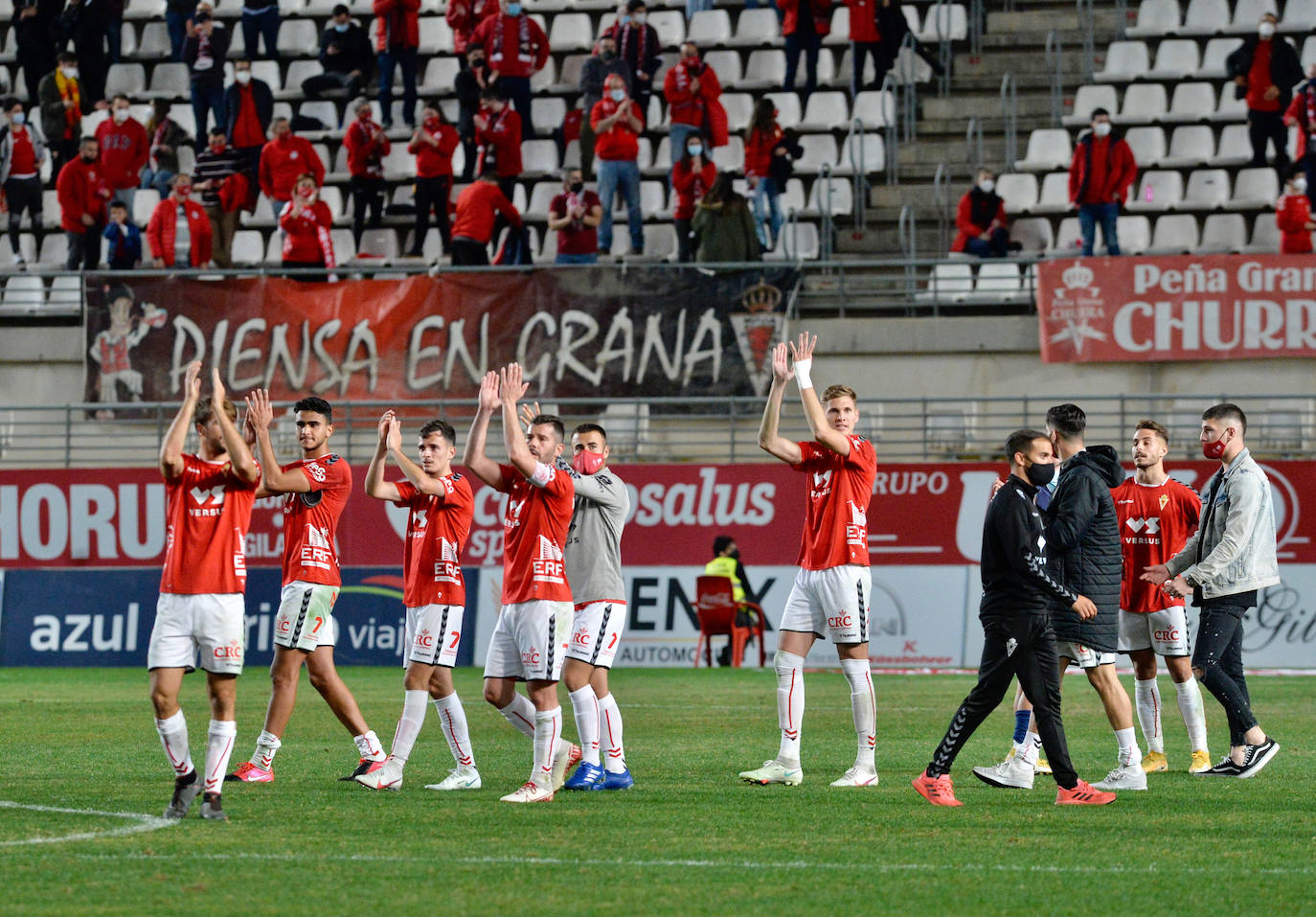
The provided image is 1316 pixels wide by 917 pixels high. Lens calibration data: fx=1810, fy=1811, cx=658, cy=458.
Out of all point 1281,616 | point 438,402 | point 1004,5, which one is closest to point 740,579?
point 438,402

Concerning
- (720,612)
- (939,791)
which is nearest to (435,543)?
(939,791)

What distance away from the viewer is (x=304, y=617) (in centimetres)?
1112

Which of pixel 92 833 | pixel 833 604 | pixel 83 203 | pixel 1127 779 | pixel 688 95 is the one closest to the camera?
pixel 92 833

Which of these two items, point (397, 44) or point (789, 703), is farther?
point (397, 44)

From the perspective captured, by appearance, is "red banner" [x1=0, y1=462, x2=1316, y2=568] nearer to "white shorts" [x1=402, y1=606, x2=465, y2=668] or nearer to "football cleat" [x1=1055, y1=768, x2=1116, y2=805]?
"white shorts" [x1=402, y1=606, x2=465, y2=668]

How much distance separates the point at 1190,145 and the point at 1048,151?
84.4 inches

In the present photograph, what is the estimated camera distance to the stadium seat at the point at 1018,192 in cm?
2717

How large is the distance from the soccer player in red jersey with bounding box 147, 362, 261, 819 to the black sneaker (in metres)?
6.31

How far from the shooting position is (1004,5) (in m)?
30.5

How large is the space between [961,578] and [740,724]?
7834 millimetres

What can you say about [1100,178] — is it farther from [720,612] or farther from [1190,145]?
[720,612]

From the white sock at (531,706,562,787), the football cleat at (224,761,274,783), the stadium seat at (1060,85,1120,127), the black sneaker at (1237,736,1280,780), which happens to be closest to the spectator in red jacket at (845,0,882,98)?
the stadium seat at (1060,85,1120,127)

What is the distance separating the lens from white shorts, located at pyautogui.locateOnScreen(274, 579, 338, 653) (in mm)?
11086

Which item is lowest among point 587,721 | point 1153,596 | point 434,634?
point 587,721
